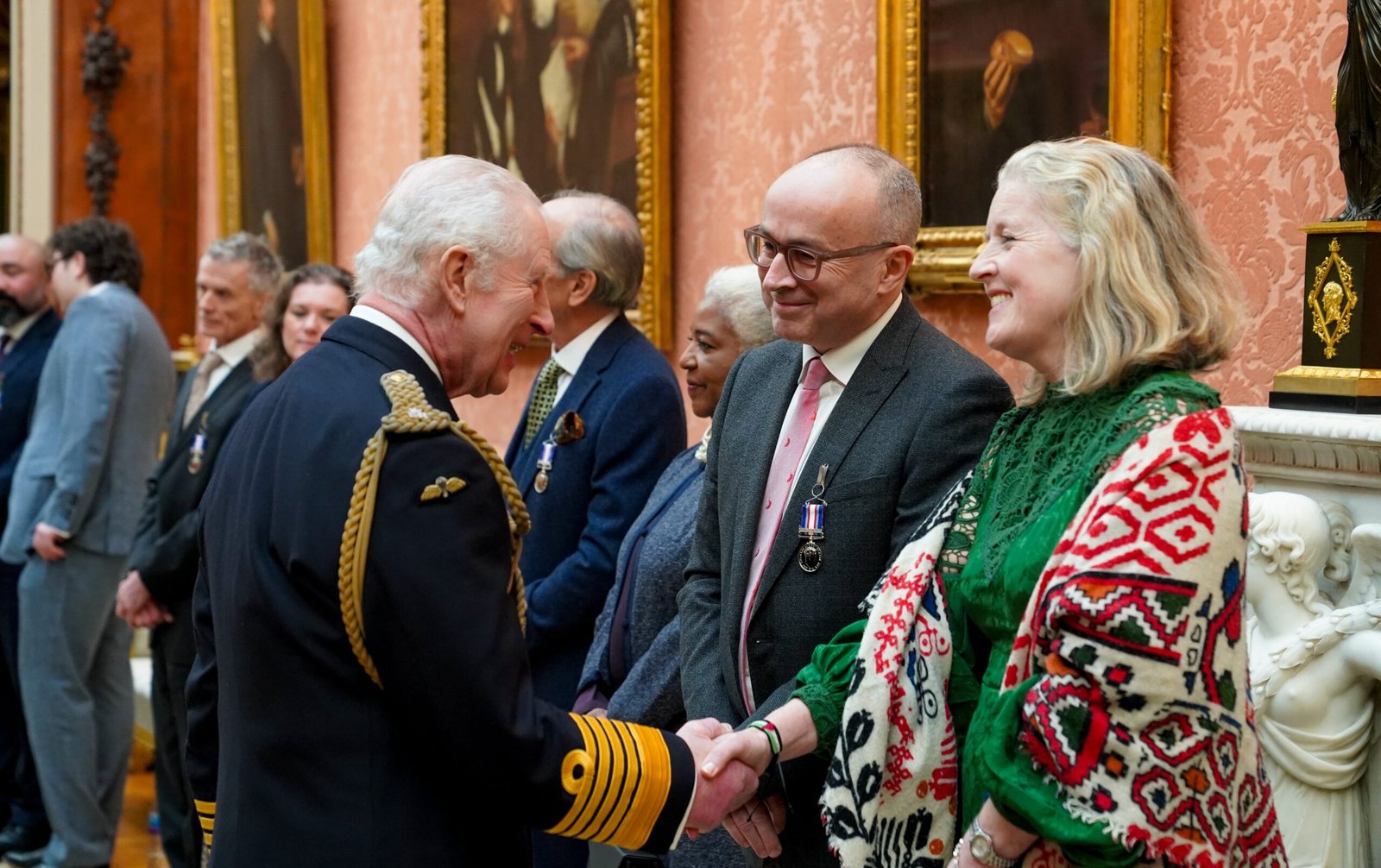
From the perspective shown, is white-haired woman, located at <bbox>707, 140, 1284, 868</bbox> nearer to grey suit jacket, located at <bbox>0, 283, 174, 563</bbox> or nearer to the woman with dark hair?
the woman with dark hair

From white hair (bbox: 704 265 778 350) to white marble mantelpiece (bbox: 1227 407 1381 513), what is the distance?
1.19 m

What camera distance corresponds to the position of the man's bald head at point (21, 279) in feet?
23.3

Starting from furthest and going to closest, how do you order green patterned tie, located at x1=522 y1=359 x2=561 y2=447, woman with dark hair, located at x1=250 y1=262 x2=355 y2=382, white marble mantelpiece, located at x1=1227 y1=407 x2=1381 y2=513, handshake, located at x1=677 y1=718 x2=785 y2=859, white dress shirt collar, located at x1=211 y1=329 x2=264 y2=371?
white dress shirt collar, located at x1=211 y1=329 x2=264 y2=371, woman with dark hair, located at x1=250 y1=262 x2=355 y2=382, green patterned tie, located at x1=522 y1=359 x2=561 y2=447, white marble mantelpiece, located at x1=1227 y1=407 x2=1381 y2=513, handshake, located at x1=677 y1=718 x2=785 y2=859

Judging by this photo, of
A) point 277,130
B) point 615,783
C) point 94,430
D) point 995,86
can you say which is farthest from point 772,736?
point 277,130

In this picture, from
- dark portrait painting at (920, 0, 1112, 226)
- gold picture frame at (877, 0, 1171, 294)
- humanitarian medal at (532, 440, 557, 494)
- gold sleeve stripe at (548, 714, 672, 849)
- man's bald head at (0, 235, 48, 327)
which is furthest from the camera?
man's bald head at (0, 235, 48, 327)

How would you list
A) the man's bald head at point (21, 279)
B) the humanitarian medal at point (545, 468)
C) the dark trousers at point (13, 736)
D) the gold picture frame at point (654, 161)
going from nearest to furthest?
the humanitarian medal at point (545, 468), the gold picture frame at point (654, 161), the dark trousers at point (13, 736), the man's bald head at point (21, 279)

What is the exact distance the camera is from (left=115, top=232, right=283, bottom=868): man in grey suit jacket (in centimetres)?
542

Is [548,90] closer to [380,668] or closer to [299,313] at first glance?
[299,313]

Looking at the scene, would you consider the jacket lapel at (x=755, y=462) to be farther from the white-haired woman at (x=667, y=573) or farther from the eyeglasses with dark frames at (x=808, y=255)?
the white-haired woman at (x=667, y=573)

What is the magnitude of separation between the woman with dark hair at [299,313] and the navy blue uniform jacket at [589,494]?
4.44 ft

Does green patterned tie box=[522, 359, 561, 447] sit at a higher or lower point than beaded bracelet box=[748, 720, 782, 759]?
higher

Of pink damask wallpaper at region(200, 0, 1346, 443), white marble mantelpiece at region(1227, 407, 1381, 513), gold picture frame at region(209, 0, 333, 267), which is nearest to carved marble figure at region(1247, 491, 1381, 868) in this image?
white marble mantelpiece at region(1227, 407, 1381, 513)

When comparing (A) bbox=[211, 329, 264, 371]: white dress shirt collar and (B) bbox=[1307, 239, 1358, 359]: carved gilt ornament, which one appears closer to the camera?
(B) bbox=[1307, 239, 1358, 359]: carved gilt ornament

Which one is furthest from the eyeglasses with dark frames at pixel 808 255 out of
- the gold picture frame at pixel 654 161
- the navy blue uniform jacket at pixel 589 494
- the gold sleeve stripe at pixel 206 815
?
the gold picture frame at pixel 654 161
